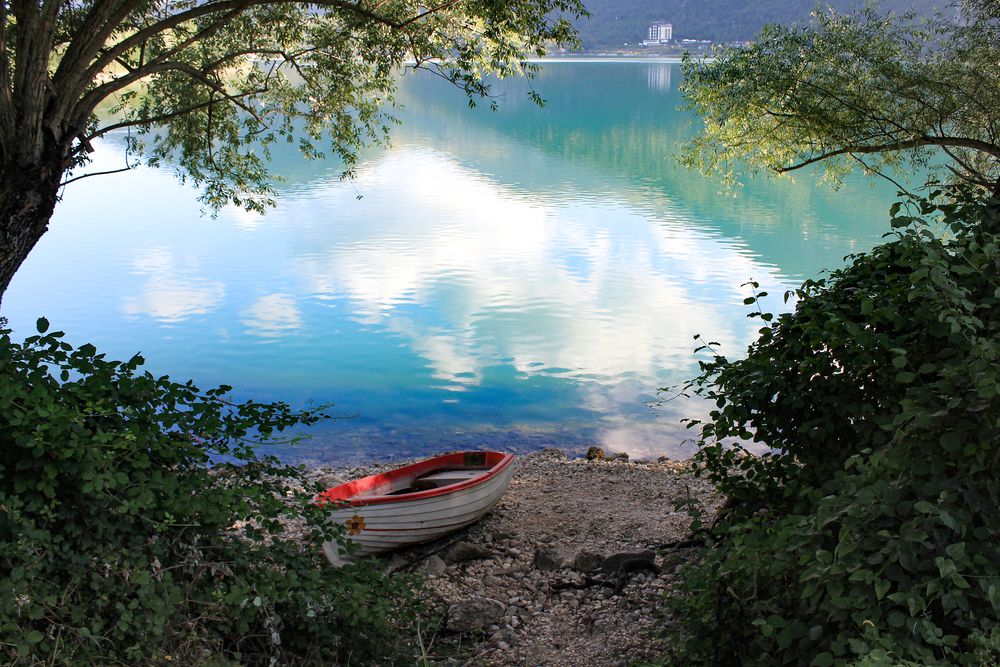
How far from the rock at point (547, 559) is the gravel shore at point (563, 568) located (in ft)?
0.03

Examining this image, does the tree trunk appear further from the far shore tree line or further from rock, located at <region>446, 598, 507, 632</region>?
rock, located at <region>446, 598, 507, 632</region>

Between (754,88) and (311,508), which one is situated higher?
(754,88)

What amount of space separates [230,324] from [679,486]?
11.9m

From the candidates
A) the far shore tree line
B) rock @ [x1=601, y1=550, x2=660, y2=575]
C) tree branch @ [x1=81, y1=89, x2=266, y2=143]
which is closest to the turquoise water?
tree branch @ [x1=81, y1=89, x2=266, y2=143]

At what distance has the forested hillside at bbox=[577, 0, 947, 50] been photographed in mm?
88656

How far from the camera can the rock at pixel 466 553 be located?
308 inches

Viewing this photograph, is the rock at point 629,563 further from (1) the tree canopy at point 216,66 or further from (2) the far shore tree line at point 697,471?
(1) the tree canopy at point 216,66

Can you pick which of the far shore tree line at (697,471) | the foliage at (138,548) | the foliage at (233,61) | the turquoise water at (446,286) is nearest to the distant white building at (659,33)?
the turquoise water at (446,286)

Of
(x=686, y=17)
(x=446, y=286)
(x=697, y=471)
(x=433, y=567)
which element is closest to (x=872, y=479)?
(x=697, y=471)

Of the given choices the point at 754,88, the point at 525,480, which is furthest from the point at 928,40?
the point at 525,480

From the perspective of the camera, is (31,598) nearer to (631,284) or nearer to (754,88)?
(754,88)

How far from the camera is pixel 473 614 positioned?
20.7ft

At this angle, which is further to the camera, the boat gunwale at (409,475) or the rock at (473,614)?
the boat gunwale at (409,475)

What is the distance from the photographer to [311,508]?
17.1 ft
